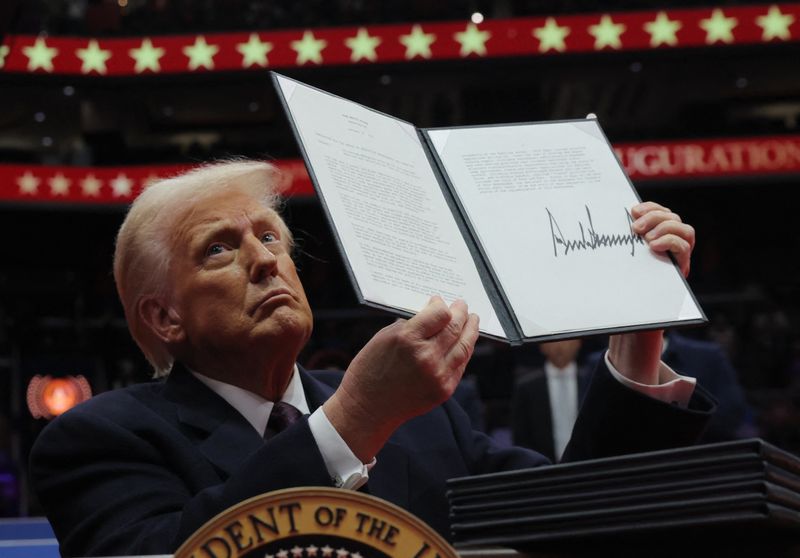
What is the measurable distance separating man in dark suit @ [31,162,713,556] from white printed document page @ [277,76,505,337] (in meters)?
0.04

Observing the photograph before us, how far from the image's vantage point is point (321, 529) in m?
0.77

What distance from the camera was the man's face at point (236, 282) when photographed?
1.46 m

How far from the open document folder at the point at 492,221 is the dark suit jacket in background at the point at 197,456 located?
0.53 ft

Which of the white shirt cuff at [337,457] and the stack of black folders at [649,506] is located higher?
the white shirt cuff at [337,457]

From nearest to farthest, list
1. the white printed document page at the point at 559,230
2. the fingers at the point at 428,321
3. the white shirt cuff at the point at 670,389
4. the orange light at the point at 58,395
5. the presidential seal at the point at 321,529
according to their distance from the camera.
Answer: the presidential seal at the point at 321,529
the fingers at the point at 428,321
the white printed document page at the point at 559,230
the white shirt cuff at the point at 670,389
the orange light at the point at 58,395

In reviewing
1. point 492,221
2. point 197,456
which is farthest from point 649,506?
point 197,456

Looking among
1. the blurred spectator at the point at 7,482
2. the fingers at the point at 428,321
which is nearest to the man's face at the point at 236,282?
the fingers at the point at 428,321

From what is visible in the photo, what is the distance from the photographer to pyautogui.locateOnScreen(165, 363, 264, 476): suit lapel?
4.66 feet

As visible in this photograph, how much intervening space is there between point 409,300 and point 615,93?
40.8ft
